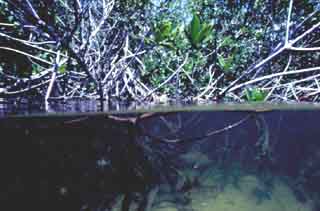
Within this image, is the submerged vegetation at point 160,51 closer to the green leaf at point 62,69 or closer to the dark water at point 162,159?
the green leaf at point 62,69

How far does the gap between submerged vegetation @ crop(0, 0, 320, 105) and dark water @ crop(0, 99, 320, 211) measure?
40 cm

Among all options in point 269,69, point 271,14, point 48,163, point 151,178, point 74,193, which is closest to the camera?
point 74,193

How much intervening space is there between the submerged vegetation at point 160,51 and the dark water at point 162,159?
15.7 inches

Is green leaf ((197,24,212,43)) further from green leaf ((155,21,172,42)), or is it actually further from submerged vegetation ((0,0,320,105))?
green leaf ((155,21,172,42))

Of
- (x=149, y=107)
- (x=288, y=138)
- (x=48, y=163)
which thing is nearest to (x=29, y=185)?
(x=48, y=163)

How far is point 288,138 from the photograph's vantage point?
16.4 ft

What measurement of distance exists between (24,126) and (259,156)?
3.60m

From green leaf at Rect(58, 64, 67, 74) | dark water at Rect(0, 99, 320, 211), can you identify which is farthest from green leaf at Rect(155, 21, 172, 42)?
green leaf at Rect(58, 64, 67, 74)

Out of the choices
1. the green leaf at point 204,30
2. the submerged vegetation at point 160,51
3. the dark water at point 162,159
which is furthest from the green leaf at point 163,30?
the dark water at point 162,159

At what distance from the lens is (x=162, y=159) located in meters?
4.01

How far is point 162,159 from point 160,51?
248cm

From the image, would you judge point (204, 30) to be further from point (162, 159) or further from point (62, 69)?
point (62, 69)

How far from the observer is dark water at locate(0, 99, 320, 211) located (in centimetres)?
326

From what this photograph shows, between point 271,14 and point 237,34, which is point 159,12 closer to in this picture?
point 237,34
